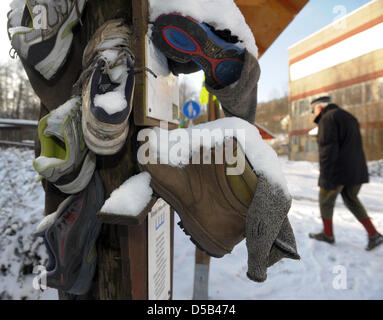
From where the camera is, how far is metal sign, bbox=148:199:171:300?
0.87m

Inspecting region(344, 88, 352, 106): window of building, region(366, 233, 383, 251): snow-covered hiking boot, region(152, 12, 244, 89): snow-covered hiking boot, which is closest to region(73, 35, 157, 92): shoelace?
region(152, 12, 244, 89): snow-covered hiking boot

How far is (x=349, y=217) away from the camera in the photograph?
11.7 ft

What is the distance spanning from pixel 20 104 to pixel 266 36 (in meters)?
26.3

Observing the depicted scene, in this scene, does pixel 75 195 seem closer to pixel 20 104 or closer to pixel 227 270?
pixel 227 270

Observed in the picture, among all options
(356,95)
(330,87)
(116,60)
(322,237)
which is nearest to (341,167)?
(322,237)

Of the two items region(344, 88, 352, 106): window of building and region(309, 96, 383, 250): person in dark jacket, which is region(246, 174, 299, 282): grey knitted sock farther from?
region(344, 88, 352, 106): window of building

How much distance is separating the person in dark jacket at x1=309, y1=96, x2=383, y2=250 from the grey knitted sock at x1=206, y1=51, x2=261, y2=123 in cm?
230

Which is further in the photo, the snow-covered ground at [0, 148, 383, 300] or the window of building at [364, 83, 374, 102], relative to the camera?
the window of building at [364, 83, 374, 102]

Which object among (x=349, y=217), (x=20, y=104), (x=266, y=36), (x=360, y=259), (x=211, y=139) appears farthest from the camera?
(x=20, y=104)

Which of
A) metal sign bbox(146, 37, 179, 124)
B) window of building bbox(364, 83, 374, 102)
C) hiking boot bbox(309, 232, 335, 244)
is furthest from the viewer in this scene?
window of building bbox(364, 83, 374, 102)

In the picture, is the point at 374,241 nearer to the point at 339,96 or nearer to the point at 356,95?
the point at 356,95

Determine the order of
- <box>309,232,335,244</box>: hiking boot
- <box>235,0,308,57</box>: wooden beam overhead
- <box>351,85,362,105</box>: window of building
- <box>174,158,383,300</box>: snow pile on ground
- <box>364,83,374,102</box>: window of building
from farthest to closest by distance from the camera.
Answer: <box>351,85,362,105</box>: window of building
<box>364,83,374,102</box>: window of building
<box>309,232,335,244</box>: hiking boot
<box>174,158,383,300</box>: snow pile on ground
<box>235,0,308,57</box>: wooden beam overhead

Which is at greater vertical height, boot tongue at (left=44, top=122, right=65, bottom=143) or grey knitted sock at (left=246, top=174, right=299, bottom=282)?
boot tongue at (left=44, top=122, right=65, bottom=143)

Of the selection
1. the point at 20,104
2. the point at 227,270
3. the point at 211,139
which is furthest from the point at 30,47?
the point at 20,104
